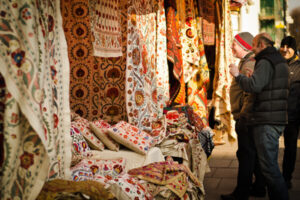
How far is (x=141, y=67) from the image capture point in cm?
445

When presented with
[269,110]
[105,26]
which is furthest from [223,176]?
[105,26]

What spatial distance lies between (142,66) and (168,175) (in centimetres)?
182

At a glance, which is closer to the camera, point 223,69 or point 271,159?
point 271,159

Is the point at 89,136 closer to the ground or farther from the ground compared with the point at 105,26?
closer to the ground

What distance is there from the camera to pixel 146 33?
15.5ft

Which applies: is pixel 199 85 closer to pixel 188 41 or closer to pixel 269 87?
pixel 188 41

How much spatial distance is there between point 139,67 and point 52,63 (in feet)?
7.55

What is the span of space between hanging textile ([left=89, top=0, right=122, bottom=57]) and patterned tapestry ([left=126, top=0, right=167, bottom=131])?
20 cm

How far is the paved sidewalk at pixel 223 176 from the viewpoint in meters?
4.48

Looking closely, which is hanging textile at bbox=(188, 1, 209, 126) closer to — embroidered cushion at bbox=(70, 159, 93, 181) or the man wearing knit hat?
the man wearing knit hat

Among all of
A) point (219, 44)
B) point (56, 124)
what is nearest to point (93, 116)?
point (56, 124)

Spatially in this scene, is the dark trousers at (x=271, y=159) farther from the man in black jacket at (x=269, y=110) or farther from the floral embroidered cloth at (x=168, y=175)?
the floral embroidered cloth at (x=168, y=175)

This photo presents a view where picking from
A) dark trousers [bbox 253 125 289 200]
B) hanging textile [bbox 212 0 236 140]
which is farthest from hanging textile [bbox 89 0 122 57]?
hanging textile [bbox 212 0 236 140]

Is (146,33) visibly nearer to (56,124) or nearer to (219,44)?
(56,124)
